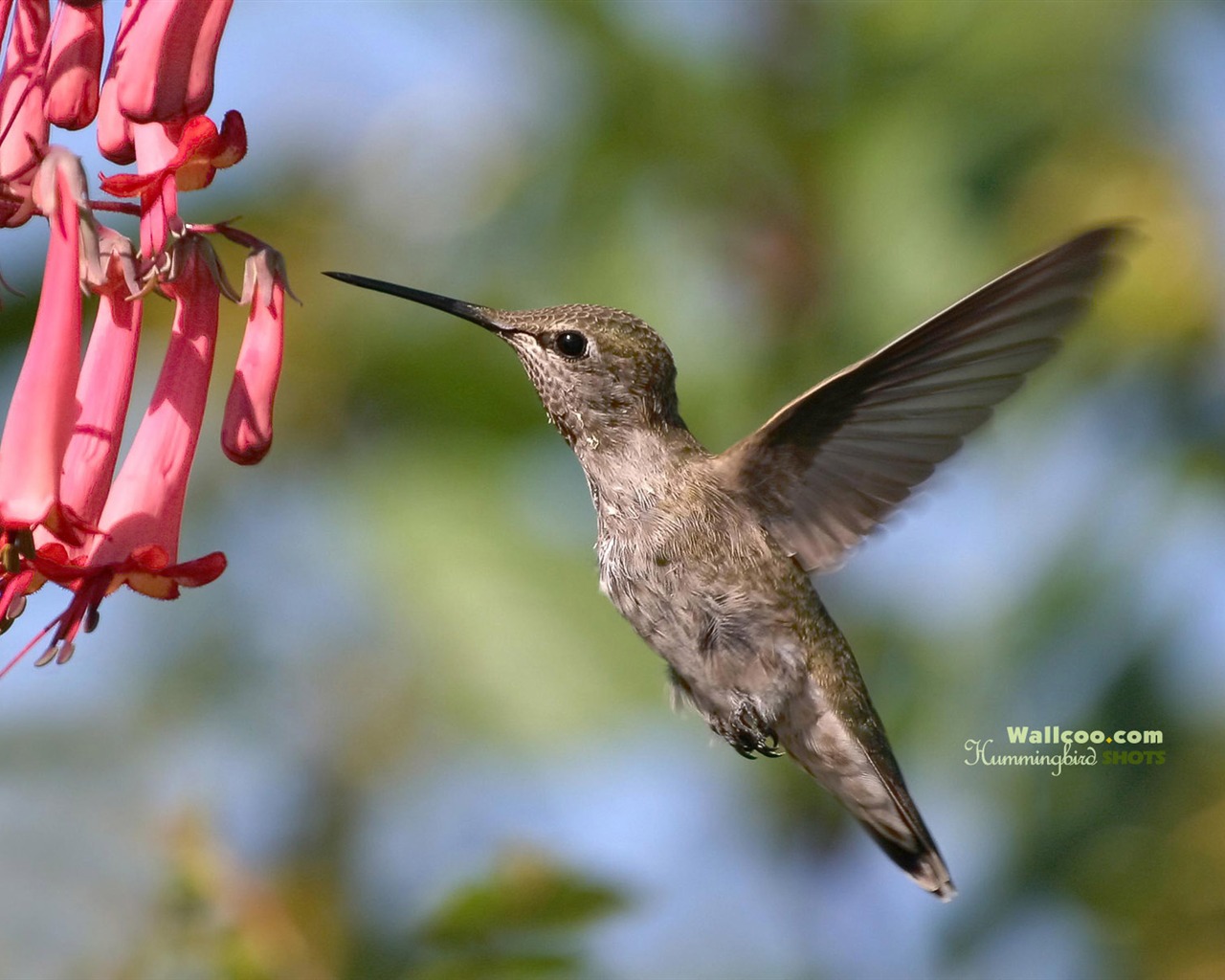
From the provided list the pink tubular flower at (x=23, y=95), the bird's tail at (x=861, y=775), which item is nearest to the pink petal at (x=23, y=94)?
the pink tubular flower at (x=23, y=95)

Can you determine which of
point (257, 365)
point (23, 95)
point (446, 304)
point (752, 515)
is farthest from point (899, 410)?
point (23, 95)

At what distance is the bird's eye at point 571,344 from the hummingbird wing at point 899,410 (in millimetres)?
352

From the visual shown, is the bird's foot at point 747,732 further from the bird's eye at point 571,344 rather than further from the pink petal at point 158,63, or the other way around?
the pink petal at point 158,63

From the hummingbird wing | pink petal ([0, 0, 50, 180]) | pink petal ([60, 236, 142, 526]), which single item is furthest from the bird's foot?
pink petal ([0, 0, 50, 180])

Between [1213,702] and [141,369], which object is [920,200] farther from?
[141,369]

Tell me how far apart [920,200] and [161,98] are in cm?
190

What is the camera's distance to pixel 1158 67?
3.45 m

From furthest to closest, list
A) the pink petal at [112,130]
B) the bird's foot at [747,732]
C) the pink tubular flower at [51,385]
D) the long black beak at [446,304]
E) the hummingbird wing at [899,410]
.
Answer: the bird's foot at [747,732] < the long black beak at [446,304] < the hummingbird wing at [899,410] < the pink petal at [112,130] < the pink tubular flower at [51,385]

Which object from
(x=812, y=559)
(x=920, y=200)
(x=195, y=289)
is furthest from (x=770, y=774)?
(x=195, y=289)

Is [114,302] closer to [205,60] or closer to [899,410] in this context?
[205,60]

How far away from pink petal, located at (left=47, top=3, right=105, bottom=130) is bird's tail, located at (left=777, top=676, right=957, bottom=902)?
1.74m

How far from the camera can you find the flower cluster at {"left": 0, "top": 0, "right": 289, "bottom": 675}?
1.77 m

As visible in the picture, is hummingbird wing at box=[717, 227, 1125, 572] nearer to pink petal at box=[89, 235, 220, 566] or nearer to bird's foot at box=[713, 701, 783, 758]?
bird's foot at box=[713, 701, 783, 758]

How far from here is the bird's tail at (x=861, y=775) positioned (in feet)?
9.68
